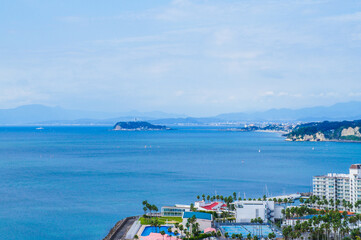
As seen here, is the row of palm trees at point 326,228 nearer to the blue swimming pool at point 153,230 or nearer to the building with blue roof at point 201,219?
the building with blue roof at point 201,219

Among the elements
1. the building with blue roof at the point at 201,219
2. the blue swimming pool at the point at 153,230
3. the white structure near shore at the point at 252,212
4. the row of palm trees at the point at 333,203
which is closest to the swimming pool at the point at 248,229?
the white structure near shore at the point at 252,212

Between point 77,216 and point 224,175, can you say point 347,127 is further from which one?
point 77,216

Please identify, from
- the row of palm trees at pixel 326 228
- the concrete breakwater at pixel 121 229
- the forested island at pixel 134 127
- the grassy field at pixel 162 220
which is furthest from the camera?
the forested island at pixel 134 127

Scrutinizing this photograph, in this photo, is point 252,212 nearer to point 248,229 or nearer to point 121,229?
point 248,229

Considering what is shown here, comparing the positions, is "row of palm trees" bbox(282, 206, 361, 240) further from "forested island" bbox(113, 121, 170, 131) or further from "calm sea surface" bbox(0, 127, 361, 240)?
"forested island" bbox(113, 121, 170, 131)

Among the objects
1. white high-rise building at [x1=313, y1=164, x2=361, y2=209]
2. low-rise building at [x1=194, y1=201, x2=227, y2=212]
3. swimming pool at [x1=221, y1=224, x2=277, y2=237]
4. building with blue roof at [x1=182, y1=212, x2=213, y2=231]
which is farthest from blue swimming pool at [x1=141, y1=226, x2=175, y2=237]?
white high-rise building at [x1=313, y1=164, x2=361, y2=209]

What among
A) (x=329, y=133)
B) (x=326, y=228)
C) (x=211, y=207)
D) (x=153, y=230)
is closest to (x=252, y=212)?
(x=211, y=207)
